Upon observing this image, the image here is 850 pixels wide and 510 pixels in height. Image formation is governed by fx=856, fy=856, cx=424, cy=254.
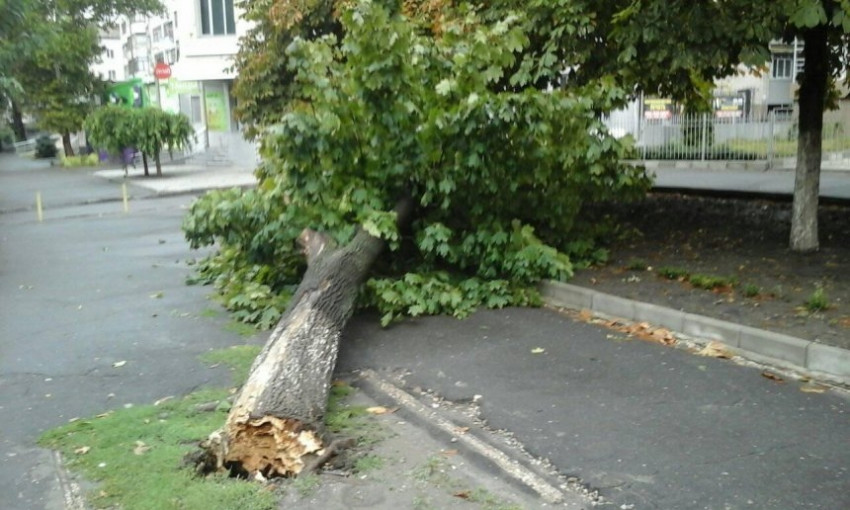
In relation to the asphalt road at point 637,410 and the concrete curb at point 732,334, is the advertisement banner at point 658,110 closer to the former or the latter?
the concrete curb at point 732,334

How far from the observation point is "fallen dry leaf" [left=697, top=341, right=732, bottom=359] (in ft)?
22.1

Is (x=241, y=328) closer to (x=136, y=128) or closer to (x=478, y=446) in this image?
(x=478, y=446)

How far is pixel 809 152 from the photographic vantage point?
29.9ft

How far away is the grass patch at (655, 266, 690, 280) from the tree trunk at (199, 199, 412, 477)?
3.34 meters

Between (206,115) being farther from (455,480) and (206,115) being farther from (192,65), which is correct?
(455,480)

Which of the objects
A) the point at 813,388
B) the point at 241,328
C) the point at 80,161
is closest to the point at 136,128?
the point at 80,161

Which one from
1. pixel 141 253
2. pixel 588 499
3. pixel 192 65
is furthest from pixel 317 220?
pixel 192 65

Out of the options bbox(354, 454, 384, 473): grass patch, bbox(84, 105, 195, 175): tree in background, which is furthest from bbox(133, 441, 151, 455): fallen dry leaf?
bbox(84, 105, 195, 175): tree in background

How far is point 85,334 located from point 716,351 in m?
5.82

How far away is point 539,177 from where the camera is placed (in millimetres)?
9164

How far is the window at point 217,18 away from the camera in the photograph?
115ft

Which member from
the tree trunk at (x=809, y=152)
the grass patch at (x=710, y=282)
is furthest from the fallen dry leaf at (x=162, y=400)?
the tree trunk at (x=809, y=152)

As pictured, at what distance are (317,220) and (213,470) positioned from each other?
13.0 feet

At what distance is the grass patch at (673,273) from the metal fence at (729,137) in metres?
12.5
